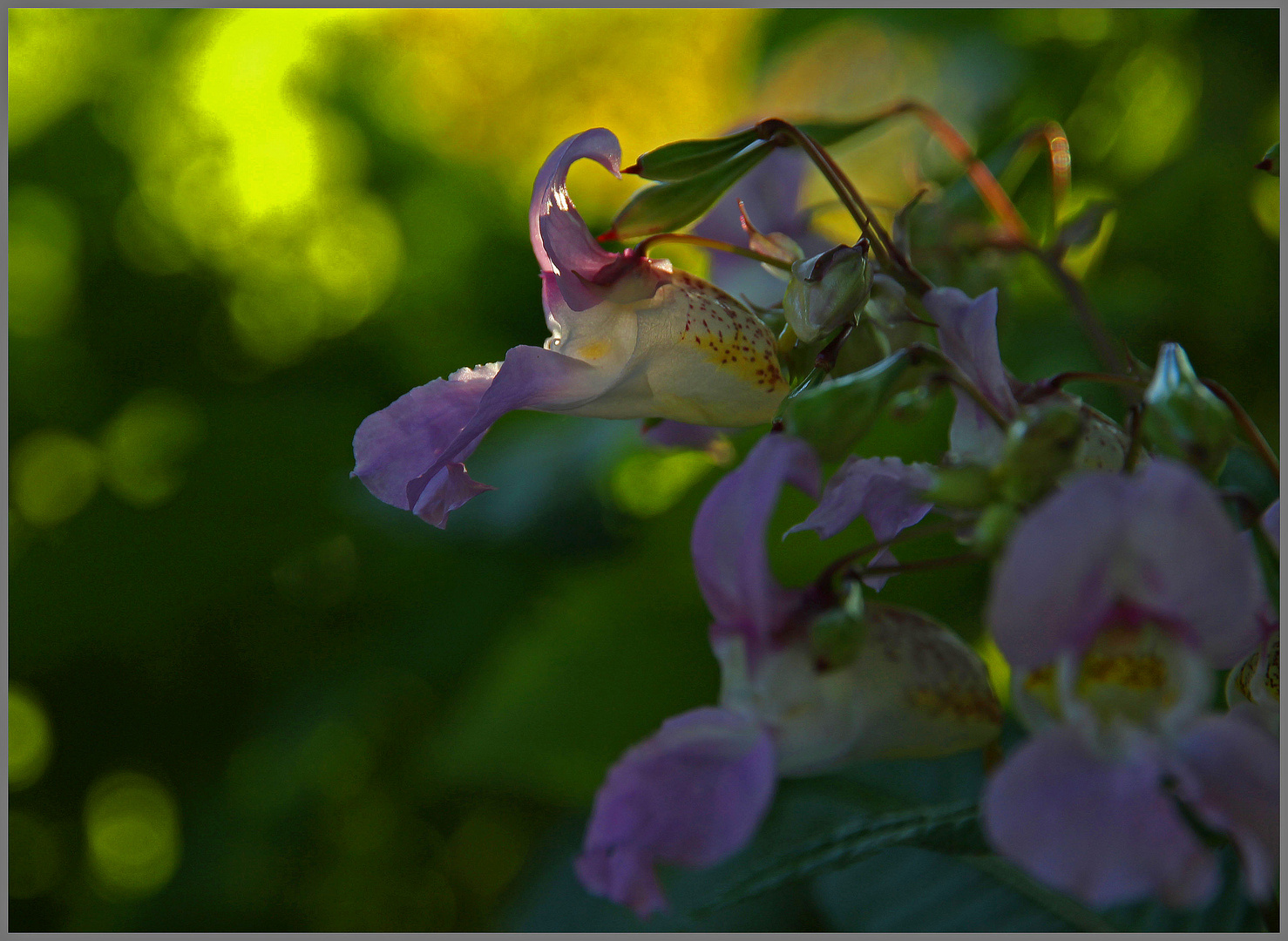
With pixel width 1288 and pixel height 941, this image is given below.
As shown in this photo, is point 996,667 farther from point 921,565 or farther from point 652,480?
point 921,565

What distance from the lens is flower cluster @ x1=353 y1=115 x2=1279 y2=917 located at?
37 centimetres

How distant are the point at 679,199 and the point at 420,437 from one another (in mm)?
187

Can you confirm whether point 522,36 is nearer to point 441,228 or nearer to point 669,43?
point 669,43

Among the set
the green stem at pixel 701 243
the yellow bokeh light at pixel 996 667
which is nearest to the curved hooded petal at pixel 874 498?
the green stem at pixel 701 243

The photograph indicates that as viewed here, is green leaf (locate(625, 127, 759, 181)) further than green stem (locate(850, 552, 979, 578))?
Yes

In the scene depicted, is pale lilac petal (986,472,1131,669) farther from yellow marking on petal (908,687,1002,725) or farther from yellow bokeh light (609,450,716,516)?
yellow bokeh light (609,450,716,516)

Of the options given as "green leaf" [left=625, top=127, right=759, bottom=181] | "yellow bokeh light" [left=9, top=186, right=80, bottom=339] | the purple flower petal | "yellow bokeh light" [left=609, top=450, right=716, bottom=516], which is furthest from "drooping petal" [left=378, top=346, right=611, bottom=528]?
"yellow bokeh light" [left=9, top=186, right=80, bottom=339]

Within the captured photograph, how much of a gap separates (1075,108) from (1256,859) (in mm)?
948

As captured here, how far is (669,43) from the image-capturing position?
6.59 feet

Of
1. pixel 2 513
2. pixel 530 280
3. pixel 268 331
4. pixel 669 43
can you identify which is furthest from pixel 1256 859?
pixel 669 43

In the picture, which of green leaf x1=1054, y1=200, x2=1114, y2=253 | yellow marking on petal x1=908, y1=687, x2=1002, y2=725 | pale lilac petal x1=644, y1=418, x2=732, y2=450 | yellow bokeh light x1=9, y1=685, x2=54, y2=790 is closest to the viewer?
yellow marking on petal x1=908, y1=687, x2=1002, y2=725

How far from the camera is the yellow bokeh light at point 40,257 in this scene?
63.8 inches

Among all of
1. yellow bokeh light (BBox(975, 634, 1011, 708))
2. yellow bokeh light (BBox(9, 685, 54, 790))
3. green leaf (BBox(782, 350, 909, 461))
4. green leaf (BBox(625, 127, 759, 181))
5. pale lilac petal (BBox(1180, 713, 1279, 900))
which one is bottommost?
yellow bokeh light (BBox(975, 634, 1011, 708))

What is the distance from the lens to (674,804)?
42 cm
